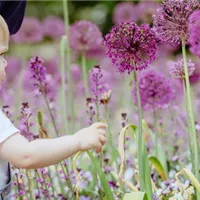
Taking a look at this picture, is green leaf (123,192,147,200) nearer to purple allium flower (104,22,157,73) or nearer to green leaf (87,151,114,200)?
green leaf (87,151,114,200)

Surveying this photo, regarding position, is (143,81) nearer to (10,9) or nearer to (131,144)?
(10,9)

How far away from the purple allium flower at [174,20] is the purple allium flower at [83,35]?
48.5 inches

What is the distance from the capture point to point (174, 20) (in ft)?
6.05

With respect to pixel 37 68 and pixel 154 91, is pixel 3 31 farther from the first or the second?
pixel 154 91

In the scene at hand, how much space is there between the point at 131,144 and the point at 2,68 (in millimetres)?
2026

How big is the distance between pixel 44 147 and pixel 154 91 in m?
0.95

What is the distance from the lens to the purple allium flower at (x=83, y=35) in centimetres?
313

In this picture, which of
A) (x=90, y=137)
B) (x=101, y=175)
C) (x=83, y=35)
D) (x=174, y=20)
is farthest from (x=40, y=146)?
(x=83, y=35)

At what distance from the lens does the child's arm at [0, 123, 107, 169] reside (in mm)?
1634

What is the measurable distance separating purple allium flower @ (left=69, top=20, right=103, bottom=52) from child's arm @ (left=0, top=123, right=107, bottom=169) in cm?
144

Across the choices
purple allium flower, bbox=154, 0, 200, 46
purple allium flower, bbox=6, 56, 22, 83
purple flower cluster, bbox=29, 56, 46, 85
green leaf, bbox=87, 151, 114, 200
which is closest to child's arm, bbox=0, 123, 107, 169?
green leaf, bbox=87, 151, 114, 200

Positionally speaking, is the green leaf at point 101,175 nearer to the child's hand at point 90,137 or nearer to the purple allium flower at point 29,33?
the child's hand at point 90,137

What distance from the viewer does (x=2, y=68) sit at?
1741 millimetres

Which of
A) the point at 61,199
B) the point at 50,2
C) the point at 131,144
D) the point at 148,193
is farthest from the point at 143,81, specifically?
the point at 50,2
